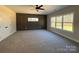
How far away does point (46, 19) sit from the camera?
1190 cm

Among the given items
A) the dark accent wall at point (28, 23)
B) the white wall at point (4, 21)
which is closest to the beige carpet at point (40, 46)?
the white wall at point (4, 21)

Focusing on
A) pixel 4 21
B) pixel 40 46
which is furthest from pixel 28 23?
pixel 40 46

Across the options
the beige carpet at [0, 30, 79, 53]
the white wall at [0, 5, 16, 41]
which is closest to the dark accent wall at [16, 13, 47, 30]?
the white wall at [0, 5, 16, 41]

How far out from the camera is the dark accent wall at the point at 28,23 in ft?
36.4

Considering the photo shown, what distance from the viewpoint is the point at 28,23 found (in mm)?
11547

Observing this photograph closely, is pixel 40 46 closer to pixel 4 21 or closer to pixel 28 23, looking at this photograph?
pixel 4 21

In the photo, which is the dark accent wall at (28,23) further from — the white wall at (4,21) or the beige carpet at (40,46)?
the beige carpet at (40,46)

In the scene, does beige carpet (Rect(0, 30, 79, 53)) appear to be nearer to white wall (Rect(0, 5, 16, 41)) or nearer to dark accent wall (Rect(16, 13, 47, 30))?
white wall (Rect(0, 5, 16, 41))

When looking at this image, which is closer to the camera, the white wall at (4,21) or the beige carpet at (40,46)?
the beige carpet at (40,46)

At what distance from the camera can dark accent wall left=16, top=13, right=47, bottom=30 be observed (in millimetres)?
11109
